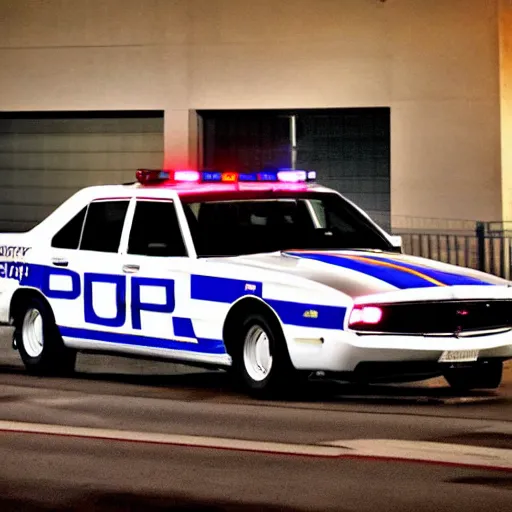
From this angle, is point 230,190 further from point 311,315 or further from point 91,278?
point 311,315

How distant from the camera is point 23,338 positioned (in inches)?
594

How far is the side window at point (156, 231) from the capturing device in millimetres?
13453

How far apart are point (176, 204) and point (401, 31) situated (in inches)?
430

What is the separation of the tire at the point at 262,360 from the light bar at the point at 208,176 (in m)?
1.74

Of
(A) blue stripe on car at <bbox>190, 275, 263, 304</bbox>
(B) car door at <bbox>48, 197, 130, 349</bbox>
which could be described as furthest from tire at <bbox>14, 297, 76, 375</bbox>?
(A) blue stripe on car at <bbox>190, 275, 263, 304</bbox>

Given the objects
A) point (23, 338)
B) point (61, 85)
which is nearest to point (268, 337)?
point (23, 338)

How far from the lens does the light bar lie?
1405cm

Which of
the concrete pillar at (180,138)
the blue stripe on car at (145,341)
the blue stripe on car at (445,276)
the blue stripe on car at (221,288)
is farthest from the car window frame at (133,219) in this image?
the concrete pillar at (180,138)

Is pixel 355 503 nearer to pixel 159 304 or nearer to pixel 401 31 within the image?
pixel 159 304

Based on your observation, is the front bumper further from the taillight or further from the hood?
the hood

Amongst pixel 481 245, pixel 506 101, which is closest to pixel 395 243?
pixel 481 245

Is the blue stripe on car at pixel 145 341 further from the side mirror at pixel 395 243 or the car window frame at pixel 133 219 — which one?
the side mirror at pixel 395 243

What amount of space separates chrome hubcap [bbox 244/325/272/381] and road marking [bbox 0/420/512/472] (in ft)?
6.50

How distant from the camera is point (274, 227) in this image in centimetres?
1377
